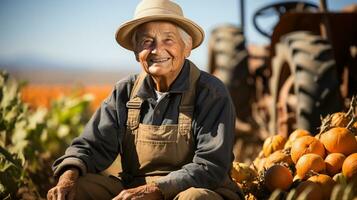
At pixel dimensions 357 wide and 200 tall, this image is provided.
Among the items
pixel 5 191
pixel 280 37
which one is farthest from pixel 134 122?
pixel 280 37

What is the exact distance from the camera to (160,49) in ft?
11.4

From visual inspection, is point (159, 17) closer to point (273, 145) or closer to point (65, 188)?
point (65, 188)

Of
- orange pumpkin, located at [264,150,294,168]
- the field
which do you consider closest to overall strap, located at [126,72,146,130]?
orange pumpkin, located at [264,150,294,168]

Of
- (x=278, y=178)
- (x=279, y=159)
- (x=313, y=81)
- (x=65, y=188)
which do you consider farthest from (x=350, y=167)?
(x=65, y=188)

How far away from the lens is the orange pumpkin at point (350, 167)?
143 inches

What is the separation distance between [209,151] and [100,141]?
74 centimetres

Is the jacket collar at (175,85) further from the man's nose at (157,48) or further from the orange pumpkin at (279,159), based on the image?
the orange pumpkin at (279,159)

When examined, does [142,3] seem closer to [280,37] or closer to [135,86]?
[135,86]

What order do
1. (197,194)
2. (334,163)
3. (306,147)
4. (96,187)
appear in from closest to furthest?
1. (197,194)
2. (96,187)
3. (334,163)
4. (306,147)

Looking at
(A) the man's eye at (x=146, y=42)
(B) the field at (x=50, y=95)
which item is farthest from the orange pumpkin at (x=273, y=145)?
(B) the field at (x=50, y=95)

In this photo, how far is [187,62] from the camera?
366 centimetres

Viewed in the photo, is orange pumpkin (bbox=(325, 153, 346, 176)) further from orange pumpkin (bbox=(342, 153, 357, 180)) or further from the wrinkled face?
the wrinkled face

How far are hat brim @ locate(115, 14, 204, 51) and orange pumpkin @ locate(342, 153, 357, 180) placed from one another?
1212mm

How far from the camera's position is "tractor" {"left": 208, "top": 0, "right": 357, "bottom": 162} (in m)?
5.03
